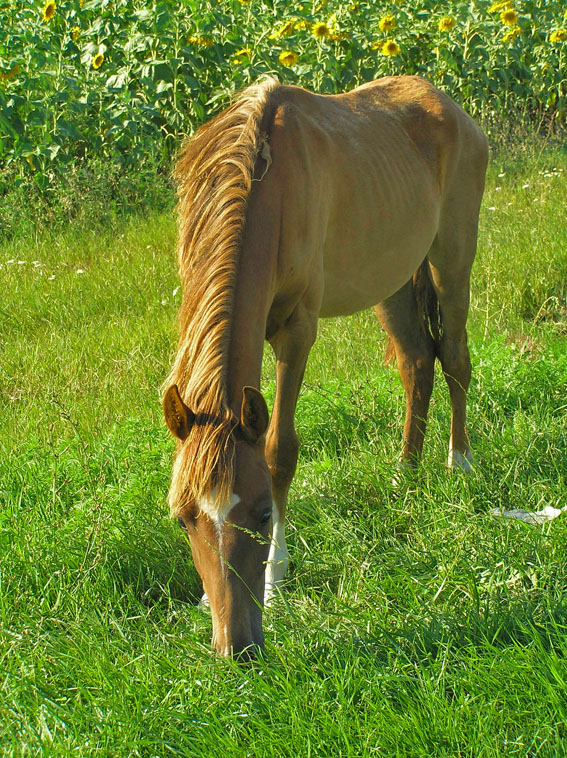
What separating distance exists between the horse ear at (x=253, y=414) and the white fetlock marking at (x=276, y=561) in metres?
0.87

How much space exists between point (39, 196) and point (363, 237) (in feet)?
16.3

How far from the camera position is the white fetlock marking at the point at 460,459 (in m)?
4.19

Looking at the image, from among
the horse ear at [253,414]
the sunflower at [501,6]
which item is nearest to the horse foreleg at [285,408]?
the horse ear at [253,414]

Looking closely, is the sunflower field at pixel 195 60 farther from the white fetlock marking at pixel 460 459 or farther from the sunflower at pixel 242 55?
the white fetlock marking at pixel 460 459

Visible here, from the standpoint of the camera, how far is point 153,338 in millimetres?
5703

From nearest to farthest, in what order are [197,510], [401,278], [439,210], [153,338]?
[197,510], [401,278], [439,210], [153,338]

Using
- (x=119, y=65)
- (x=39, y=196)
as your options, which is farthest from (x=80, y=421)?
(x=119, y=65)

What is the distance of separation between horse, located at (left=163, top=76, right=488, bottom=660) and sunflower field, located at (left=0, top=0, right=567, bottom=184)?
370 centimetres

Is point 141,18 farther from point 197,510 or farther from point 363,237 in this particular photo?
point 197,510

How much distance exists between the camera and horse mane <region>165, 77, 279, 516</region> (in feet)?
8.46

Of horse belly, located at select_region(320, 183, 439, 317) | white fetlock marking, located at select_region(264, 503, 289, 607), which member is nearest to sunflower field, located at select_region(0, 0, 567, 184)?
horse belly, located at select_region(320, 183, 439, 317)

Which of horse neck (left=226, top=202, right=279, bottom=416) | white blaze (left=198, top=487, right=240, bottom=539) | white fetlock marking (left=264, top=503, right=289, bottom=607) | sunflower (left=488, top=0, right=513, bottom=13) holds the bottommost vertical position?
white fetlock marking (left=264, top=503, right=289, bottom=607)

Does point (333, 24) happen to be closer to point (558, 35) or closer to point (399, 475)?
point (558, 35)

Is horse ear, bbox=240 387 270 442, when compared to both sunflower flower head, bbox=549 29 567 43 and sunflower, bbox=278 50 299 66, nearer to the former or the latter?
sunflower, bbox=278 50 299 66
